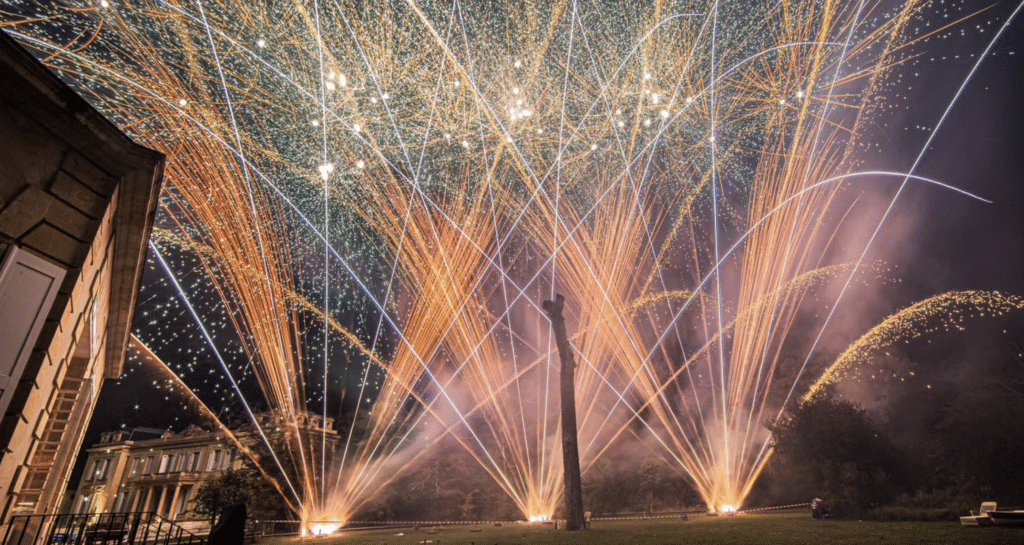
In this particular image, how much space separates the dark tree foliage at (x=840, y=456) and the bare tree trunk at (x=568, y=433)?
11.2 metres

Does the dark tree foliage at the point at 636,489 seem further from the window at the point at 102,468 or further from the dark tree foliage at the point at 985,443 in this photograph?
the window at the point at 102,468

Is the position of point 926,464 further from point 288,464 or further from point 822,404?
point 288,464

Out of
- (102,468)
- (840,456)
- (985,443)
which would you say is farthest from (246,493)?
(102,468)

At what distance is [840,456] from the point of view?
22.5 m

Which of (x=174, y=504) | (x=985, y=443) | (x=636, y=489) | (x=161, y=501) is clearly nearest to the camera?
(x=985, y=443)

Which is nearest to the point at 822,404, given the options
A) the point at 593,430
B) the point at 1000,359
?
the point at 1000,359

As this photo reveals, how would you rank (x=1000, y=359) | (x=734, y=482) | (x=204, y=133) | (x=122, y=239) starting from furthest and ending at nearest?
(x=734, y=482) < (x=1000, y=359) < (x=204, y=133) < (x=122, y=239)

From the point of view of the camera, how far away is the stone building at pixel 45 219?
5.50 m

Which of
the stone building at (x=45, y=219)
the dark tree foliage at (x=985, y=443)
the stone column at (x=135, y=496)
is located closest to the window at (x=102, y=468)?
the stone column at (x=135, y=496)

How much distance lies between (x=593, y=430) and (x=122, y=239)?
33247 mm

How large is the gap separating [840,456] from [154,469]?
68371 mm

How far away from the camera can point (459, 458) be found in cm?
3791

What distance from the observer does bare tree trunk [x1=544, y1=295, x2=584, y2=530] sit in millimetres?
17812

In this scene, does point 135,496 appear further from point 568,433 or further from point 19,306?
point 19,306
